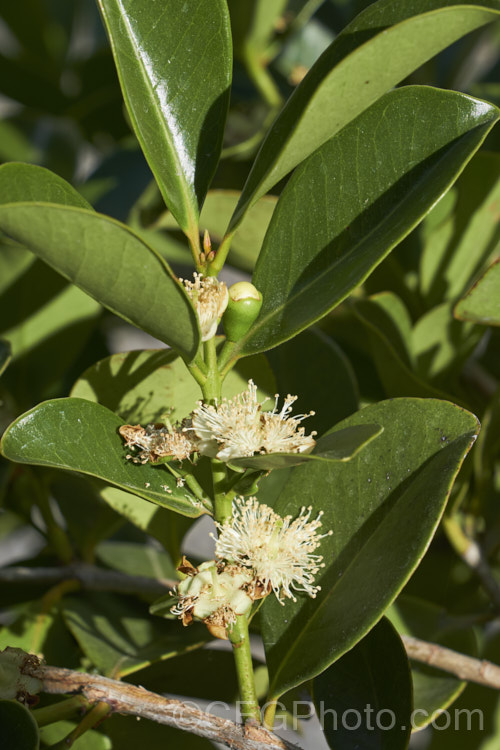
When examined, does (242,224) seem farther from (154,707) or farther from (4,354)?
(154,707)

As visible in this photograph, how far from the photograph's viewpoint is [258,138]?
1163 mm

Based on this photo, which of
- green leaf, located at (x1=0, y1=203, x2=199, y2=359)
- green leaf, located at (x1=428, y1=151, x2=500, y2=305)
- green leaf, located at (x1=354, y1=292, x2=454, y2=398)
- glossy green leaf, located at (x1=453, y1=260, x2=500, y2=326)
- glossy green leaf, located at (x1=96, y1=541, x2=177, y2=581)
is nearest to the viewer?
green leaf, located at (x1=0, y1=203, x2=199, y2=359)

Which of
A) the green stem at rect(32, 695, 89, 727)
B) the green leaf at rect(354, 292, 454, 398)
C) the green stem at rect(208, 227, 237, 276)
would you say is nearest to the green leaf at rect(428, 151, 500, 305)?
the green leaf at rect(354, 292, 454, 398)

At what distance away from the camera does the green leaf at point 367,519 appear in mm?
616

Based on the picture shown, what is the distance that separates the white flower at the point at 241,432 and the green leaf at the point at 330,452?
0.8 inches

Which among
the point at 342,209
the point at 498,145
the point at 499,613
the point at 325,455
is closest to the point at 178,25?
the point at 342,209

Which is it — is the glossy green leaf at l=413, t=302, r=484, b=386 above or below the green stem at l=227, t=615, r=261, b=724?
above

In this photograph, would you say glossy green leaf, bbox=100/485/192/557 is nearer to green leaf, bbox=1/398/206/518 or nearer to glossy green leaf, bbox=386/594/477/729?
green leaf, bbox=1/398/206/518

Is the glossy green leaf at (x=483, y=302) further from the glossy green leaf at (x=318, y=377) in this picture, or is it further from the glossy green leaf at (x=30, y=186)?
the glossy green leaf at (x=30, y=186)

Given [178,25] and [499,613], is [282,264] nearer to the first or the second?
[178,25]

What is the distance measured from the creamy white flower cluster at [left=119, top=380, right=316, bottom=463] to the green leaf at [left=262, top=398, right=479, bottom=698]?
0.09m

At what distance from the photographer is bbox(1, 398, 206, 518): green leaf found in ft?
1.98

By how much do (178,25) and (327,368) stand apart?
0.45 m

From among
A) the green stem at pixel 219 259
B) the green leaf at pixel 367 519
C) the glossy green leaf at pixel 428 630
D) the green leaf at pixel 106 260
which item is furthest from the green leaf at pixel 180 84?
the glossy green leaf at pixel 428 630
